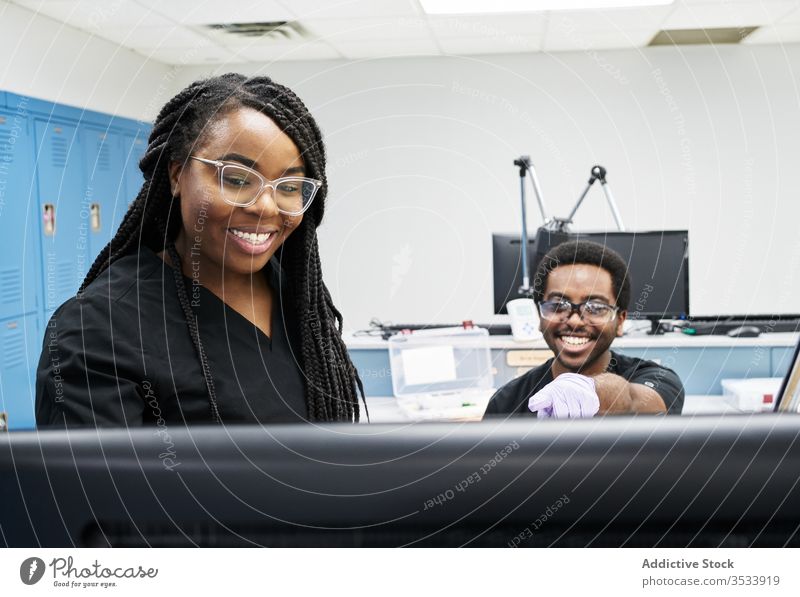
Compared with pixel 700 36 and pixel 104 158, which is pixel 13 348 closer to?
pixel 104 158

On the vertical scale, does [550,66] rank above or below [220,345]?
above

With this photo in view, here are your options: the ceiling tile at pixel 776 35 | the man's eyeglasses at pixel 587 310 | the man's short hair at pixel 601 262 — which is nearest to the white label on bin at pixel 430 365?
the man's short hair at pixel 601 262

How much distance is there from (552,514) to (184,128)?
608 mm

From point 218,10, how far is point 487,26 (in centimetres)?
138

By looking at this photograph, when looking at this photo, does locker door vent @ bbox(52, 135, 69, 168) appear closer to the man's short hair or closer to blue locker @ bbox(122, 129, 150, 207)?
blue locker @ bbox(122, 129, 150, 207)

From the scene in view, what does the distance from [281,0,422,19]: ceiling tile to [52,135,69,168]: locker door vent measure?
1.30 meters

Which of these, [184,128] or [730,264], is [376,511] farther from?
[730,264]

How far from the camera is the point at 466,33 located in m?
3.95

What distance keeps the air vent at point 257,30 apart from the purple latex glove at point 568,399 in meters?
3.56

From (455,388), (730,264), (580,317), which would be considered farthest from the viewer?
(730,264)

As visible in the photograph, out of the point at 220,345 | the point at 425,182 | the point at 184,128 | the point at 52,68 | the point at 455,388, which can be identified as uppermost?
the point at 52,68

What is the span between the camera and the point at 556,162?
16.0 ft

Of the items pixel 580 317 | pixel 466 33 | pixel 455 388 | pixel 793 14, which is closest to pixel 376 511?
pixel 580 317

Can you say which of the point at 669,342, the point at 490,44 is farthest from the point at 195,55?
the point at 669,342
